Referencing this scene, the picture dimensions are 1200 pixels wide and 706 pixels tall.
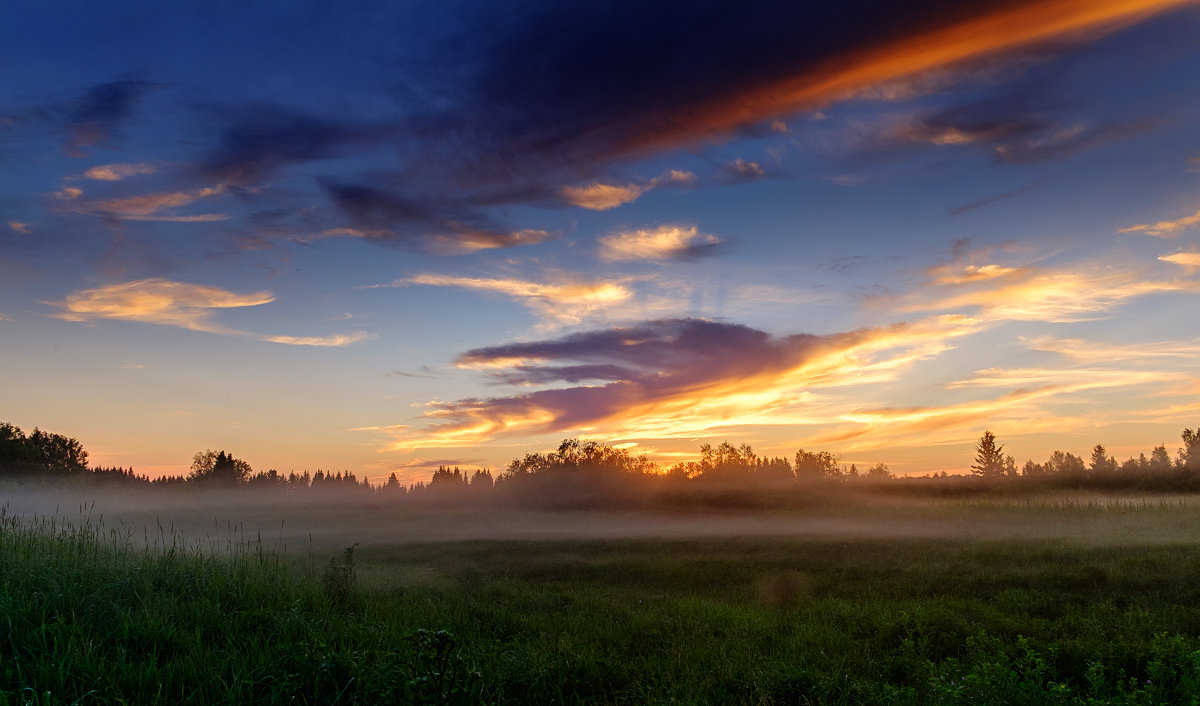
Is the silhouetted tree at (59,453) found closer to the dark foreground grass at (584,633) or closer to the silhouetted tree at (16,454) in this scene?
the silhouetted tree at (16,454)

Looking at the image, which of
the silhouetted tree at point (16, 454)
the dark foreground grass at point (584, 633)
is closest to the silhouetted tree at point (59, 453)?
the silhouetted tree at point (16, 454)

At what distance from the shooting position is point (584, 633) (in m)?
13.3

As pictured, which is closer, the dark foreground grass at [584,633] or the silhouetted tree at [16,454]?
the dark foreground grass at [584,633]

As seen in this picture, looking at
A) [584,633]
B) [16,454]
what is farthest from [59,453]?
[584,633]

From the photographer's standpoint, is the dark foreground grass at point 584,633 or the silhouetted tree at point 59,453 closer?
the dark foreground grass at point 584,633

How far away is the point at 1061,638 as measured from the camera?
43.6 ft

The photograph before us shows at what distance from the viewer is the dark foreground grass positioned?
7594 mm

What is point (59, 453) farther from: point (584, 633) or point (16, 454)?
point (584, 633)

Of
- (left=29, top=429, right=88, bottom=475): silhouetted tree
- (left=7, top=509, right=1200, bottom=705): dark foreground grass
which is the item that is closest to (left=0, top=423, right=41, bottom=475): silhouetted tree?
(left=29, top=429, right=88, bottom=475): silhouetted tree

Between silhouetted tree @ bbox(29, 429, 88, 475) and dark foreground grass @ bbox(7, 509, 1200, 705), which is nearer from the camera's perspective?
dark foreground grass @ bbox(7, 509, 1200, 705)

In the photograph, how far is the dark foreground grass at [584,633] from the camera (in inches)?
299

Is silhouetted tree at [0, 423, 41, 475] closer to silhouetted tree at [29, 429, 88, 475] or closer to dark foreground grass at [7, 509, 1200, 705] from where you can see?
silhouetted tree at [29, 429, 88, 475]

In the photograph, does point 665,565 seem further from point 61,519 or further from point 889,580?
Result: point 61,519

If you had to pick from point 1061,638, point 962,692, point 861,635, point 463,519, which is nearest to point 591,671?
point 962,692
